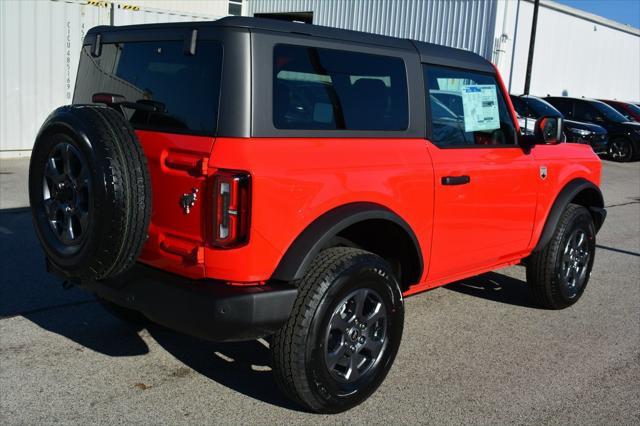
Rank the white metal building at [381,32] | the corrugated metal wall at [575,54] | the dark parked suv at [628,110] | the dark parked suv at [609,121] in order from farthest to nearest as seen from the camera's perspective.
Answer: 1. the corrugated metal wall at [575,54]
2. the dark parked suv at [628,110]
3. the dark parked suv at [609,121]
4. the white metal building at [381,32]

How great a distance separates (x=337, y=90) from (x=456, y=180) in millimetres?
1025

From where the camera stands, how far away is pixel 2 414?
3412 mm

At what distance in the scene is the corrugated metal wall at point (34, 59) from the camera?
11.7m

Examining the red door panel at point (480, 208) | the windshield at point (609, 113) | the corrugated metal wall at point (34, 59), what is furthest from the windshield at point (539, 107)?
the red door panel at point (480, 208)

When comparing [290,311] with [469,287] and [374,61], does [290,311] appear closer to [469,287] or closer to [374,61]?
[374,61]

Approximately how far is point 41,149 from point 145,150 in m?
0.57

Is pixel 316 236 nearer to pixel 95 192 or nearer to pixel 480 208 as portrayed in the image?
pixel 95 192

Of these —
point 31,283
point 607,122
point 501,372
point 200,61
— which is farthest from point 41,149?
point 607,122

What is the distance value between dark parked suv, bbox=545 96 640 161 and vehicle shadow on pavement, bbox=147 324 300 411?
55.6 feet

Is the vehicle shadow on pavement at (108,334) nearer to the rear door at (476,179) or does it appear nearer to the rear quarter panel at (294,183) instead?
the rear quarter panel at (294,183)

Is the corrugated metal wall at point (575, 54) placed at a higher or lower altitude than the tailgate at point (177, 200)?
higher

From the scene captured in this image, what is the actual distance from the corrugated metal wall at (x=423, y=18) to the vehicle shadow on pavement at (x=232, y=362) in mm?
19077

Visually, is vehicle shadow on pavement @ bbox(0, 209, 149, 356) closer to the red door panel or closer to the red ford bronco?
the red ford bronco

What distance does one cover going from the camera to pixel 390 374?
13.5ft
